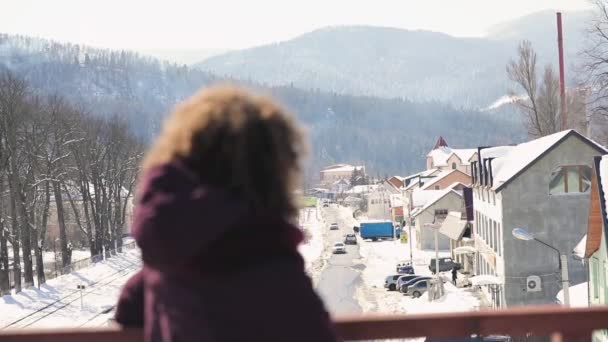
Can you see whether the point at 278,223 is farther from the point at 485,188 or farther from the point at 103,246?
the point at 103,246

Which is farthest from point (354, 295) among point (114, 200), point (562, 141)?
point (114, 200)

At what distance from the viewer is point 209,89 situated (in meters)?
2.26

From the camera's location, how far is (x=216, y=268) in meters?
2.10

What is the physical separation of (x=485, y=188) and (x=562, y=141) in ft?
18.8

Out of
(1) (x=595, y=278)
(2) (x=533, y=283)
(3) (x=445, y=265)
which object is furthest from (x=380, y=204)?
(1) (x=595, y=278)

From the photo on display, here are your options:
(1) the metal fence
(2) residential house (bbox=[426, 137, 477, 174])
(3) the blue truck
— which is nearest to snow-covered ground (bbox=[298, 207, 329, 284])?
(3) the blue truck

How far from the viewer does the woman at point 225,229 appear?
6.72ft

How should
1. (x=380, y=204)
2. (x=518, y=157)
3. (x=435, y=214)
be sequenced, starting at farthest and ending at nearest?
1. (x=380, y=204)
2. (x=435, y=214)
3. (x=518, y=157)

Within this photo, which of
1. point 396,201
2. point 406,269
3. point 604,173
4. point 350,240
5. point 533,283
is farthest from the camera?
point 396,201

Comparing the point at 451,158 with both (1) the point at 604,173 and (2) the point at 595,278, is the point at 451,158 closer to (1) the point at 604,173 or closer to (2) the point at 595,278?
(2) the point at 595,278

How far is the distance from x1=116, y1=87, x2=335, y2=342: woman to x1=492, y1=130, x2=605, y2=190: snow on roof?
25.1 meters

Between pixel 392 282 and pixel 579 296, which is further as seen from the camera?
pixel 392 282

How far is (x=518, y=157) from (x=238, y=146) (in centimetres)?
2764

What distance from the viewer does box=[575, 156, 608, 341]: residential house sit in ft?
54.5
